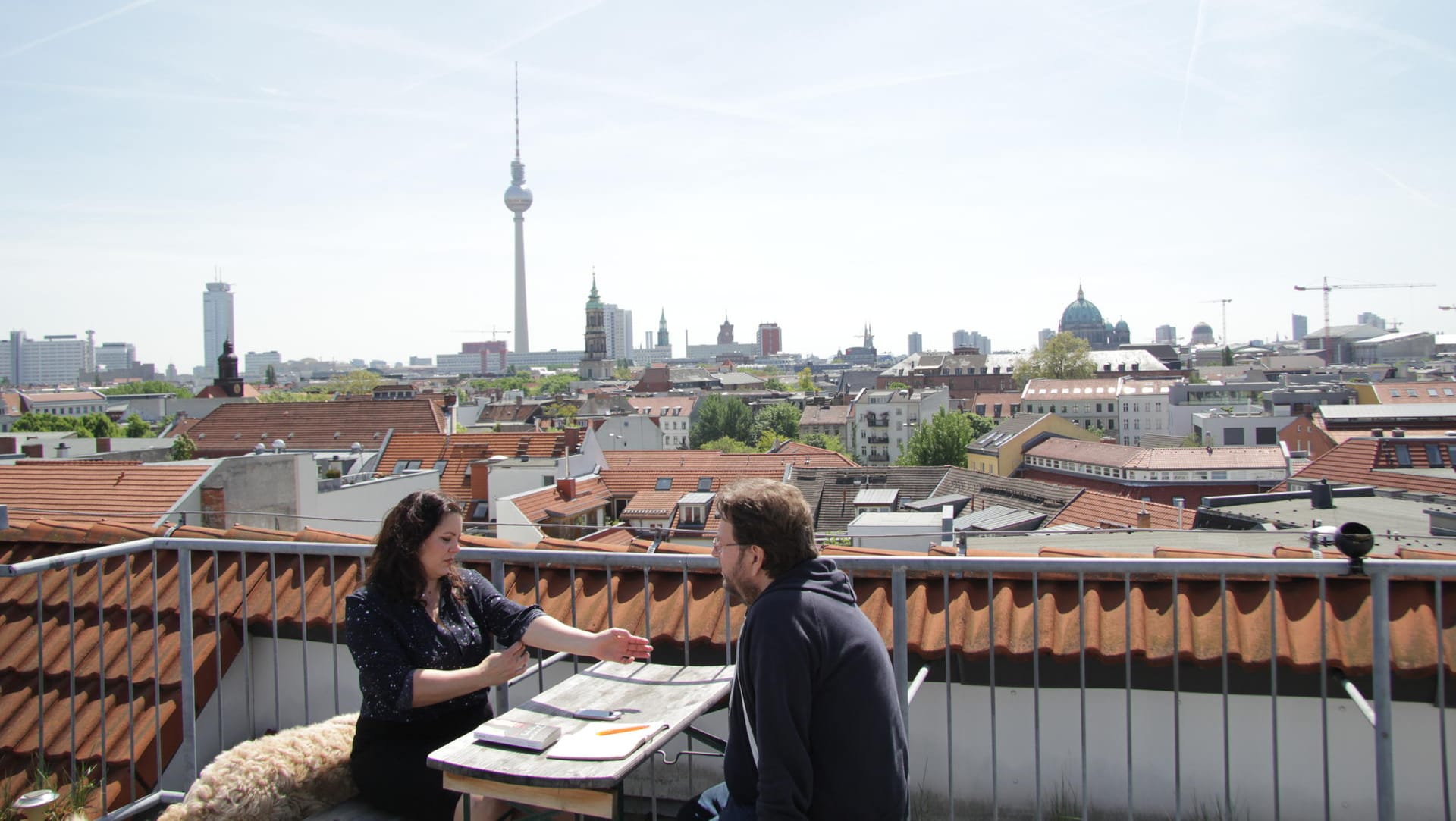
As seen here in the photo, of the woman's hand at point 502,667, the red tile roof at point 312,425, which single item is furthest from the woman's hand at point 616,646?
the red tile roof at point 312,425

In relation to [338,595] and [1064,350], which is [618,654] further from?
[1064,350]

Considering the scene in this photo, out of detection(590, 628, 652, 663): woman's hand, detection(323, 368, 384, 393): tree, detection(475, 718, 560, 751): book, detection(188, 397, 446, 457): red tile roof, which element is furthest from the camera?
detection(323, 368, 384, 393): tree

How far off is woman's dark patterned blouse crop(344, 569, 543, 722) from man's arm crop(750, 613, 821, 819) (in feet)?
4.06

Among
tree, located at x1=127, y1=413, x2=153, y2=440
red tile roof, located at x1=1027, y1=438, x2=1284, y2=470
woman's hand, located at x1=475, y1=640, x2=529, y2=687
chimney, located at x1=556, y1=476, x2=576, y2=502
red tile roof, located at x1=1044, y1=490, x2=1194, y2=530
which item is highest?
woman's hand, located at x1=475, y1=640, x2=529, y2=687

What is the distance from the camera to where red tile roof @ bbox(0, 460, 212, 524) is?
12891 millimetres

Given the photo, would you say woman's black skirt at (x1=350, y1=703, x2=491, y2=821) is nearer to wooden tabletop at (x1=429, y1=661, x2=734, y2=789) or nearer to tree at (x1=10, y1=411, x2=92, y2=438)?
wooden tabletop at (x1=429, y1=661, x2=734, y2=789)

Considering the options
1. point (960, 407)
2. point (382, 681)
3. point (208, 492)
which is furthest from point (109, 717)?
point (960, 407)

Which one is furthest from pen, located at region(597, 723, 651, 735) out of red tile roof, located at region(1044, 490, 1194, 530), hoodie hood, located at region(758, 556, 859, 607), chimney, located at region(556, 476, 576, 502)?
chimney, located at region(556, 476, 576, 502)

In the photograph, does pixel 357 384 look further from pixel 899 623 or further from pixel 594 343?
pixel 899 623

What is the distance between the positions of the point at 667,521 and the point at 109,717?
26749 millimetres

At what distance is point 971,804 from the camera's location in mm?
3926

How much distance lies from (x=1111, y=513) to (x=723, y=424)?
73.1 meters

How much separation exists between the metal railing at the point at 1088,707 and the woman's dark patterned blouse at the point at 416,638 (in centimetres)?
34

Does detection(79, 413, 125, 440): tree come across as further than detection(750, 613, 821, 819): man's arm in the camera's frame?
Yes
